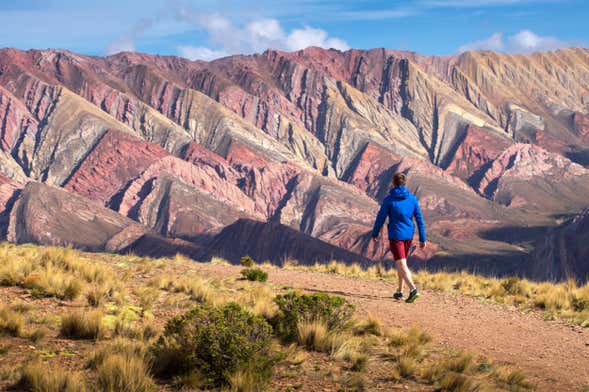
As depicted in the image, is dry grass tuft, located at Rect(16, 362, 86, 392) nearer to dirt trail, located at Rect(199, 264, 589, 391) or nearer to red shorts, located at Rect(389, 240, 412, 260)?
dirt trail, located at Rect(199, 264, 589, 391)

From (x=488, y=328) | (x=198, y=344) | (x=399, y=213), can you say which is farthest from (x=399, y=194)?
(x=198, y=344)

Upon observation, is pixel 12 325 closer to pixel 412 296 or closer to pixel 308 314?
pixel 308 314

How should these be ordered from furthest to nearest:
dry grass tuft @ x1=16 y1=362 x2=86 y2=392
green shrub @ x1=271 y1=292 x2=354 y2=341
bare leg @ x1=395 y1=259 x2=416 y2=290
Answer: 1. bare leg @ x1=395 y1=259 x2=416 y2=290
2. green shrub @ x1=271 y1=292 x2=354 y2=341
3. dry grass tuft @ x1=16 y1=362 x2=86 y2=392

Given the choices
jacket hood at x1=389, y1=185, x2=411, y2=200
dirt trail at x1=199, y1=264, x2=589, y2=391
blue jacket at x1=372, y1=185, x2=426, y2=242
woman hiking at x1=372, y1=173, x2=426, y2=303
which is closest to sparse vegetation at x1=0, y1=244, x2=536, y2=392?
dirt trail at x1=199, y1=264, x2=589, y2=391

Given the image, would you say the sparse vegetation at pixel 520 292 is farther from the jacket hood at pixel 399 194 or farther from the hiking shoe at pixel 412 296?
the jacket hood at pixel 399 194

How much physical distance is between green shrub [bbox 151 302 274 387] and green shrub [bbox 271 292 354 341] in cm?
154

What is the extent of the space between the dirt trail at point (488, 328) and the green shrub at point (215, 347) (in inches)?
148

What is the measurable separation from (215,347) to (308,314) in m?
2.84

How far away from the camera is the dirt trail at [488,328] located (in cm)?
1026

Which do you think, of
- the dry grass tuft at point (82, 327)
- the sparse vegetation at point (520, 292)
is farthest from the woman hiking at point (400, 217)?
the dry grass tuft at point (82, 327)

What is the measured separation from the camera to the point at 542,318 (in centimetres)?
1485

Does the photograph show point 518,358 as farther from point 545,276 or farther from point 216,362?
point 545,276

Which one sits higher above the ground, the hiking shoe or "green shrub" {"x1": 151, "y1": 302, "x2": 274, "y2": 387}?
the hiking shoe

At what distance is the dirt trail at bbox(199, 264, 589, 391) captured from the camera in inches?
404
